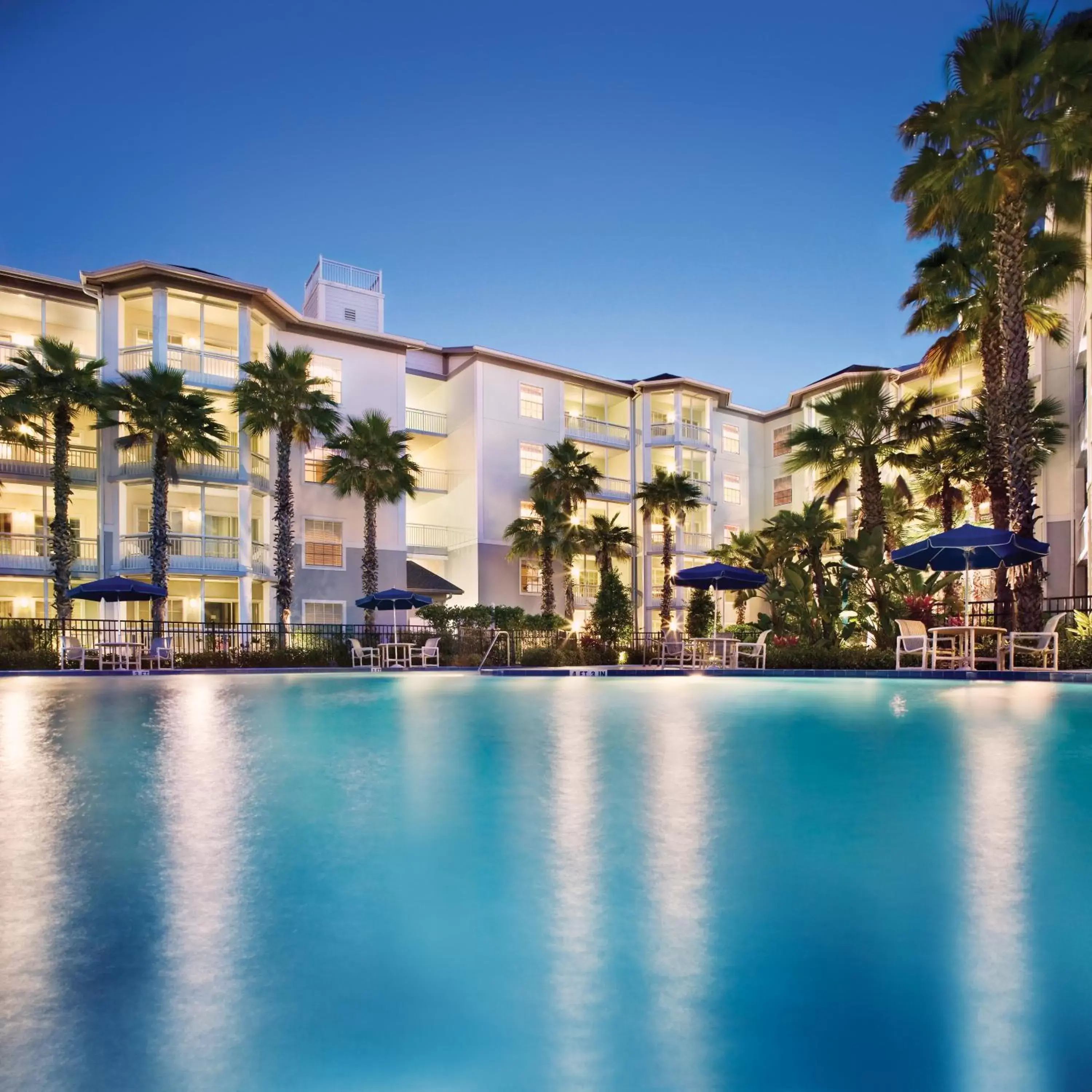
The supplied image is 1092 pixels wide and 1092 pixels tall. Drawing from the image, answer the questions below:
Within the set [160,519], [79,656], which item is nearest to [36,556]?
[160,519]

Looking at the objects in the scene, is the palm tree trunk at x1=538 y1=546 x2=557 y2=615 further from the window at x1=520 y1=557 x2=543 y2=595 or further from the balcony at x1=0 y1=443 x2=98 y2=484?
the balcony at x1=0 y1=443 x2=98 y2=484

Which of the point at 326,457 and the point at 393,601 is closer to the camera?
Answer: the point at 393,601

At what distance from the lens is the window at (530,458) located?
1422 inches

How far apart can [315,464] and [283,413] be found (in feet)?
13.8

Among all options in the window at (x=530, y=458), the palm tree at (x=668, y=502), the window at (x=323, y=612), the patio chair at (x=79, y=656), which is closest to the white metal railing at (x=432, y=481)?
the window at (x=530, y=458)

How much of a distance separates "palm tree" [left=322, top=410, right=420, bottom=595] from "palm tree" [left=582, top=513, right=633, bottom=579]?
26.2 feet

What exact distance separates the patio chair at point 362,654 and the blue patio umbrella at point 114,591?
5.57 metres

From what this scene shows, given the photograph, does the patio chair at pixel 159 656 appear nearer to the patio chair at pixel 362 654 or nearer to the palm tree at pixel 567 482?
the patio chair at pixel 362 654

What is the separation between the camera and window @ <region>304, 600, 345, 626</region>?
31.5 meters

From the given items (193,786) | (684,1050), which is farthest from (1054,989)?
(193,786)

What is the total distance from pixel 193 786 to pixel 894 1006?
5321 mm

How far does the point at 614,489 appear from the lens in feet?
129

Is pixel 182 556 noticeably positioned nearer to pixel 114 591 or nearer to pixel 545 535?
pixel 114 591

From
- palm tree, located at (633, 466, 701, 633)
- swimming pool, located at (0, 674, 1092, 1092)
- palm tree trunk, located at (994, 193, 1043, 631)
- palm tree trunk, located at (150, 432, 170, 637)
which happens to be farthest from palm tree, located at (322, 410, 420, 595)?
swimming pool, located at (0, 674, 1092, 1092)
